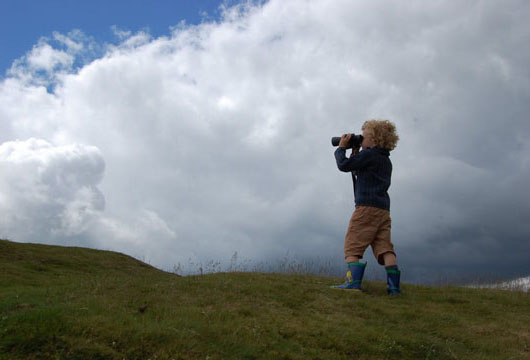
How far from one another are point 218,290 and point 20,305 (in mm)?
2681

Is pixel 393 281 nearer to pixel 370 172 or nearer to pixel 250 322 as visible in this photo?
pixel 370 172

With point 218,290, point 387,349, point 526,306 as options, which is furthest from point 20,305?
point 526,306

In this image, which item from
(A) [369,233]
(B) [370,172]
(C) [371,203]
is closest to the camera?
(A) [369,233]

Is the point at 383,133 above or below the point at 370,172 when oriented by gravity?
above

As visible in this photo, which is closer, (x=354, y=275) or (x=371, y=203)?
(x=354, y=275)

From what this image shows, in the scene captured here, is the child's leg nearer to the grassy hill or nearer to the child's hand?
the grassy hill

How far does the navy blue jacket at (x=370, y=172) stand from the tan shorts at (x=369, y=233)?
0.15 meters

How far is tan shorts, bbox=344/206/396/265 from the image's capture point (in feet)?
26.3

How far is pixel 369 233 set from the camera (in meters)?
8.02

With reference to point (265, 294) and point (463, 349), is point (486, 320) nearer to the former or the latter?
point (463, 349)

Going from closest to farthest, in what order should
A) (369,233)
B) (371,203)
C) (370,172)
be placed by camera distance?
1. (369,233)
2. (371,203)
3. (370,172)

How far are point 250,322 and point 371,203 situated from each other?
11.8ft

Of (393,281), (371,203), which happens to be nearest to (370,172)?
(371,203)

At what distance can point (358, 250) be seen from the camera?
8.01 m
